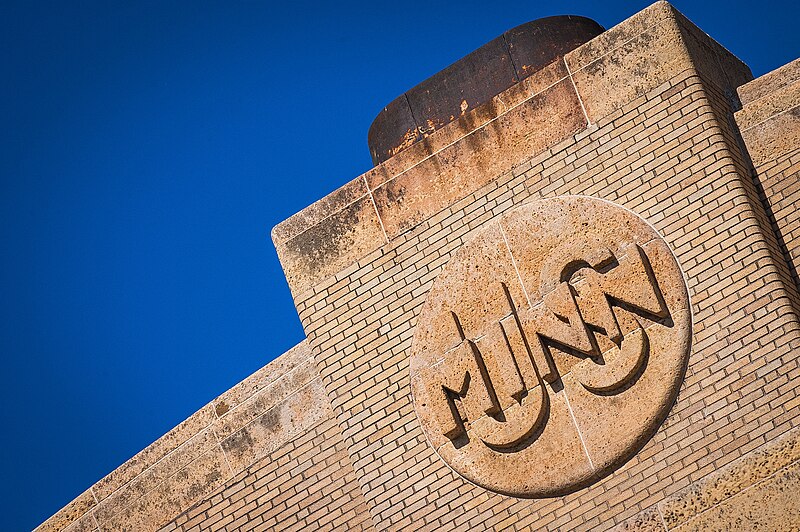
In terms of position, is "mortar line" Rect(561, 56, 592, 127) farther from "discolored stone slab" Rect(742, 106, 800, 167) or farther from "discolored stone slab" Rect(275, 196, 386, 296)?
"discolored stone slab" Rect(275, 196, 386, 296)

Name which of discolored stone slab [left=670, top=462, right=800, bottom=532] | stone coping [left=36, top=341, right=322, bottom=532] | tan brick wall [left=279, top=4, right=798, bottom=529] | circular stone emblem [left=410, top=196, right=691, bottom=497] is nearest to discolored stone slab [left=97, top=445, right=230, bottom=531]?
stone coping [left=36, top=341, right=322, bottom=532]

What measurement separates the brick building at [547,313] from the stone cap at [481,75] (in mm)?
21

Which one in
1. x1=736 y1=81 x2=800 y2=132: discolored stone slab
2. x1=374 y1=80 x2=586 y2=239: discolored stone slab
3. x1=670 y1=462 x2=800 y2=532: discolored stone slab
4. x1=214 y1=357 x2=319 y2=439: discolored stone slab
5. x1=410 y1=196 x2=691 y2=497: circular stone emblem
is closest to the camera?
x1=670 y1=462 x2=800 y2=532: discolored stone slab

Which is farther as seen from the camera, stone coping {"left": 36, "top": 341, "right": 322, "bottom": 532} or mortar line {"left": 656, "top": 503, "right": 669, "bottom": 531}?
stone coping {"left": 36, "top": 341, "right": 322, "bottom": 532}

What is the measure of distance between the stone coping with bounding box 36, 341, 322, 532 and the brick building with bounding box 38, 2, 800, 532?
1.2 inches

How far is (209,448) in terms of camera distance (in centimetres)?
1119

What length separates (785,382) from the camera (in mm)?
8664

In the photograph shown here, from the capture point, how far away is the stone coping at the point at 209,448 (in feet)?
35.9

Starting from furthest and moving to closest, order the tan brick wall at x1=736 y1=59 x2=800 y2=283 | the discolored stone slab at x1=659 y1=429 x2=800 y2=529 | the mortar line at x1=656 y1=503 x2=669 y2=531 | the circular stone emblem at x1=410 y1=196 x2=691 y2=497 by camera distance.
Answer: the tan brick wall at x1=736 y1=59 x2=800 y2=283
the circular stone emblem at x1=410 y1=196 x2=691 y2=497
the mortar line at x1=656 y1=503 x2=669 y2=531
the discolored stone slab at x1=659 y1=429 x2=800 y2=529

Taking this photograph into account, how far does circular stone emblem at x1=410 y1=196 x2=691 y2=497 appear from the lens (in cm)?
906

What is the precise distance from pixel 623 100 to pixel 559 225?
1185 millimetres

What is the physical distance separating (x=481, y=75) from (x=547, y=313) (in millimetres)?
2415

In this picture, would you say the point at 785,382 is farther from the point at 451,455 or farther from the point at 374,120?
the point at 374,120

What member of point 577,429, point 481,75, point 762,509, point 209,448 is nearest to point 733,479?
point 762,509
